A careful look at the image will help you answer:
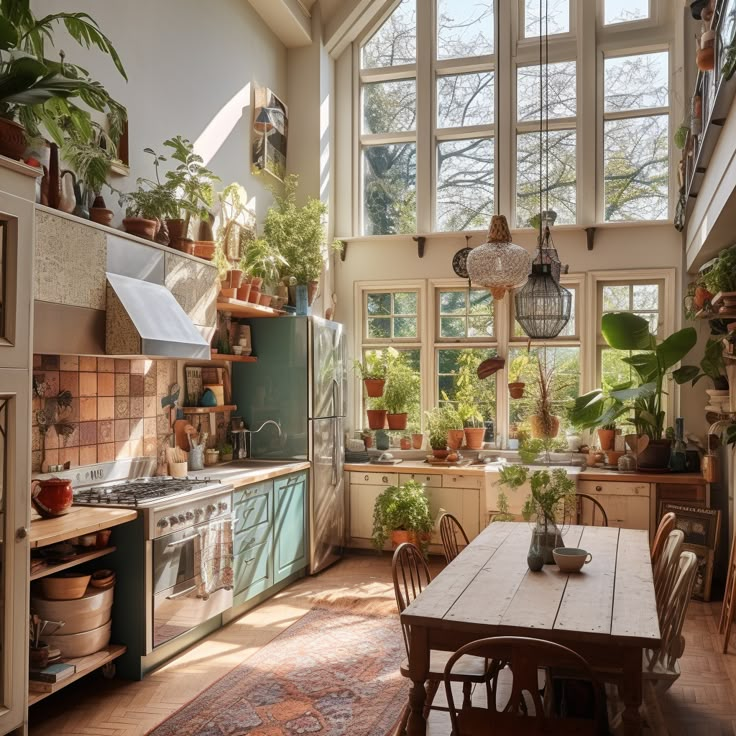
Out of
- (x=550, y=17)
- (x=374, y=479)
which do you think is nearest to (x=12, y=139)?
(x=374, y=479)

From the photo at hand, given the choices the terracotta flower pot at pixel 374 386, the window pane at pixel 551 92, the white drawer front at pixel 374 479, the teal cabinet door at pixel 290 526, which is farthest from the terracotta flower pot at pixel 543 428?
the window pane at pixel 551 92

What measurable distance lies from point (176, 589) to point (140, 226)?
2174 millimetres

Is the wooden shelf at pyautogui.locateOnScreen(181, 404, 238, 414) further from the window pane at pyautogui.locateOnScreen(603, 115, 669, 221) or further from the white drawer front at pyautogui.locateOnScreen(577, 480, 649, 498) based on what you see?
the window pane at pyautogui.locateOnScreen(603, 115, 669, 221)

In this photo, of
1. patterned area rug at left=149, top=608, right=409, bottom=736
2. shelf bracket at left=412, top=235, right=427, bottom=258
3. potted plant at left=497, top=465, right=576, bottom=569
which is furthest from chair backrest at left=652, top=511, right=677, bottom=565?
shelf bracket at left=412, top=235, right=427, bottom=258

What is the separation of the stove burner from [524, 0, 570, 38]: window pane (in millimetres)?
5288

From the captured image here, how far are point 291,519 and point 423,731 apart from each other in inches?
132

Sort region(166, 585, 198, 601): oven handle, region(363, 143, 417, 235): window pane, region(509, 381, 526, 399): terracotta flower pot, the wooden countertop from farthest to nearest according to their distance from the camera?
region(363, 143, 417, 235): window pane, region(509, 381, 526, 399): terracotta flower pot, region(166, 585, 198, 601): oven handle, the wooden countertop

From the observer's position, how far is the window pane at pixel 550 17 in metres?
7.15

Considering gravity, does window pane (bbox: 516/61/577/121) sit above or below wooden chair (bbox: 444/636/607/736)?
above

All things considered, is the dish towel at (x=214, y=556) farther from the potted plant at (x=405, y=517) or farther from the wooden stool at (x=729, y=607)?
the wooden stool at (x=729, y=607)

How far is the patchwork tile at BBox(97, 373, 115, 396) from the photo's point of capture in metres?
4.71

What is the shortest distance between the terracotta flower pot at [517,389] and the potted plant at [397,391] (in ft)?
3.12

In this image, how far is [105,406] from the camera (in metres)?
4.77

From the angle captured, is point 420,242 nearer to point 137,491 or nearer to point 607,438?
point 607,438
